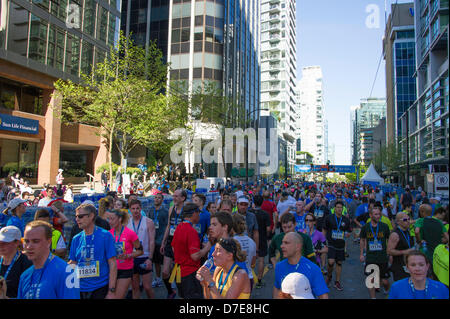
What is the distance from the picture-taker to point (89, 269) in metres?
3.98

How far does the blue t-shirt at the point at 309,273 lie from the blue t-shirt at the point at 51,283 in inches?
77.3

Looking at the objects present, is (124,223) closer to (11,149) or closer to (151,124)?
(151,124)

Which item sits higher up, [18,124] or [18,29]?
[18,29]

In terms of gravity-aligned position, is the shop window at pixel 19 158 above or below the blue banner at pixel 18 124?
below

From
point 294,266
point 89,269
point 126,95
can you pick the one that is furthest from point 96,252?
point 126,95

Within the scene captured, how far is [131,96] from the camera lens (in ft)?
69.2

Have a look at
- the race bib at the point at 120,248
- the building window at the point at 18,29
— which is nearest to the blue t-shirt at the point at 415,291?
the race bib at the point at 120,248

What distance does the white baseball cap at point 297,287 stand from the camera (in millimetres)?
2908

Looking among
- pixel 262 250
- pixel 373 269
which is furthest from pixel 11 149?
pixel 373 269

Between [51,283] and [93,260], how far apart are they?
113cm

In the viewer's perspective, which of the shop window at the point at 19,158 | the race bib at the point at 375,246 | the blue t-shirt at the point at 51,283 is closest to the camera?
the blue t-shirt at the point at 51,283

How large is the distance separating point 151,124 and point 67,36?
11.7 meters

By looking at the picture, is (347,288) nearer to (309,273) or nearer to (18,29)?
(309,273)

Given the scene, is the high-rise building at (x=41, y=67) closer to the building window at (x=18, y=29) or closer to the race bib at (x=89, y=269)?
the building window at (x=18, y=29)
